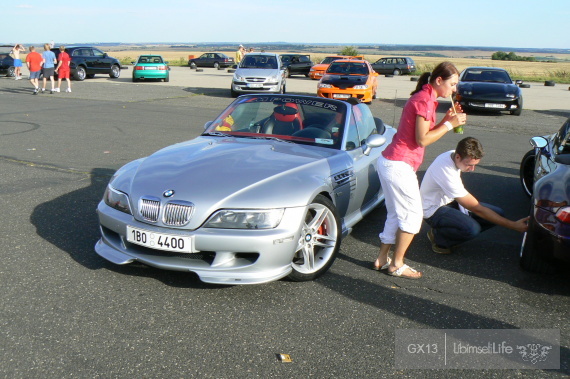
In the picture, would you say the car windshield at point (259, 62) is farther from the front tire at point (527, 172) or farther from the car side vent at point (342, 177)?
the car side vent at point (342, 177)

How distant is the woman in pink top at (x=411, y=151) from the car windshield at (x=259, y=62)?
59.0 feet

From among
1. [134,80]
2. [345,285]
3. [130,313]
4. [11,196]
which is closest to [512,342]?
[345,285]

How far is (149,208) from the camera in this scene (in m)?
4.12

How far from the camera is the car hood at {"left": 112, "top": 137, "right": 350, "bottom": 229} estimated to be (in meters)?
4.07

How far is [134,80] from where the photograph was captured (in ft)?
95.7

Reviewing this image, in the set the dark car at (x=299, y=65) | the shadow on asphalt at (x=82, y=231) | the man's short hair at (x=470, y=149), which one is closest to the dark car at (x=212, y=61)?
the dark car at (x=299, y=65)

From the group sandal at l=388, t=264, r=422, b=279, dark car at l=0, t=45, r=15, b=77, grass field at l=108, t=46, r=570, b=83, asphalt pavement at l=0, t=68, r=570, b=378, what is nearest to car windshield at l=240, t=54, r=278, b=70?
dark car at l=0, t=45, r=15, b=77

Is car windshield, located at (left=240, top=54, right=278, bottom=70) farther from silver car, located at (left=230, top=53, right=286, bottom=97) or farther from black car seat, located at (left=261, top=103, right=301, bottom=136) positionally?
black car seat, located at (left=261, top=103, right=301, bottom=136)

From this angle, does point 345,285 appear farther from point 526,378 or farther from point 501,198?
point 501,198

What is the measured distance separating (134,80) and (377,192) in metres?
25.3

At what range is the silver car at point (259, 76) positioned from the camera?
2084 cm

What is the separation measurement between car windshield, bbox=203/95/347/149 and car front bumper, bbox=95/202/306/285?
1.55 meters

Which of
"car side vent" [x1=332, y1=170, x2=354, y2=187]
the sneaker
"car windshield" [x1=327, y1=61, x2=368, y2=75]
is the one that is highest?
"car windshield" [x1=327, y1=61, x2=368, y2=75]

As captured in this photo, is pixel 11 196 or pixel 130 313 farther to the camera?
pixel 11 196
